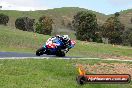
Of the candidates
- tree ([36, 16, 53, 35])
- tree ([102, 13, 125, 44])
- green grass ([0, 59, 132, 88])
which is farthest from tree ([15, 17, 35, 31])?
green grass ([0, 59, 132, 88])

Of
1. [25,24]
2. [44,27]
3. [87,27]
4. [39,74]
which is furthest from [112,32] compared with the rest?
[39,74]

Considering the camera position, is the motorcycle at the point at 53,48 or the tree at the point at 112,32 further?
the tree at the point at 112,32

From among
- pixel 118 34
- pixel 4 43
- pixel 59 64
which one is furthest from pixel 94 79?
pixel 118 34

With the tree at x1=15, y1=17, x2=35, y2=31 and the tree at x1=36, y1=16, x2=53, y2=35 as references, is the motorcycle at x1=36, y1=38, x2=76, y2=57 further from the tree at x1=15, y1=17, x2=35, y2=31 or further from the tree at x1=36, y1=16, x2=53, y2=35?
Answer: the tree at x1=15, y1=17, x2=35, y2=31

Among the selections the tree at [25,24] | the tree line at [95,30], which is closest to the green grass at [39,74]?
the tree line at [95,30]

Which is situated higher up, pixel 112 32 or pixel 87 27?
pixel 87 27

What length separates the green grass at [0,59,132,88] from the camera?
18.7 meters

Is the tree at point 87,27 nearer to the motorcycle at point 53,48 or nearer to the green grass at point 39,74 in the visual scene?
the motorcycle at point 53,48

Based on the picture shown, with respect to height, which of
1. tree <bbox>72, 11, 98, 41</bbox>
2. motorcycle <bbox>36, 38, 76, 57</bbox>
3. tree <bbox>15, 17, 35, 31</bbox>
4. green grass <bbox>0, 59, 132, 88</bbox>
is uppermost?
green grass <bbox>0, 59, 132, 88</bbox>

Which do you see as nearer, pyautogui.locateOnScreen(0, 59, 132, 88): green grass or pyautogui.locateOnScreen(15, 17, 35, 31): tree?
pyautogui.locateOnScreen(0, 59, 132, 88): green grass

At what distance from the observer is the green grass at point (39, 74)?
61.4 ft

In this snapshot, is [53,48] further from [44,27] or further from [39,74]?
[44,27]

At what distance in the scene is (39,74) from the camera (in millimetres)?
21094

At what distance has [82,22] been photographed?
110m
